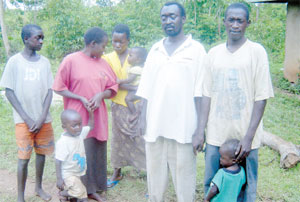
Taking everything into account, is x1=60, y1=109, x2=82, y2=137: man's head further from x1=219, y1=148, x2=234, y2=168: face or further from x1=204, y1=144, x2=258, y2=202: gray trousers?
x1=219, y1=148, x2=234, y2=168: face

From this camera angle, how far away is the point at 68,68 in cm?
292

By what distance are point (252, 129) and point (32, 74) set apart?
2.12 meters

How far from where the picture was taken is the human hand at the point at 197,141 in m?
2.46

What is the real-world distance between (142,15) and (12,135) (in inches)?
175

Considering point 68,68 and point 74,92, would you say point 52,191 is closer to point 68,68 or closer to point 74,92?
point 74,92

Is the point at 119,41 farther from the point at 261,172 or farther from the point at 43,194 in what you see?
the point at 261,172

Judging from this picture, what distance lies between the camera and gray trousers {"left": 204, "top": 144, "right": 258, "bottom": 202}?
2.38m

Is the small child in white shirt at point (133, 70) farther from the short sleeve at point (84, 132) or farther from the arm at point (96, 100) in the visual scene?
the short sleeve at point (84, 132)

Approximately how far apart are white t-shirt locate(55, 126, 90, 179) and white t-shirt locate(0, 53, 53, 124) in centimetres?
49

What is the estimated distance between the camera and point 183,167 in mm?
2604

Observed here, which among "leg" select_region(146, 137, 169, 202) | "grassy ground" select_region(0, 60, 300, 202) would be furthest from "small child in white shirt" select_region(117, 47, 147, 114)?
"grassy ground" select_region(0, 60, 300, 202)

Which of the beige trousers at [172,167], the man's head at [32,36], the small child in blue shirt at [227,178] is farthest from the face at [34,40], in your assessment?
the small child in blue shirt at [227,178]

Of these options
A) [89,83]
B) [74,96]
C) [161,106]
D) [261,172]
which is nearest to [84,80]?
[89,83]

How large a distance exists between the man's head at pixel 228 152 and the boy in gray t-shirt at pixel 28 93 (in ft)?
5.92
